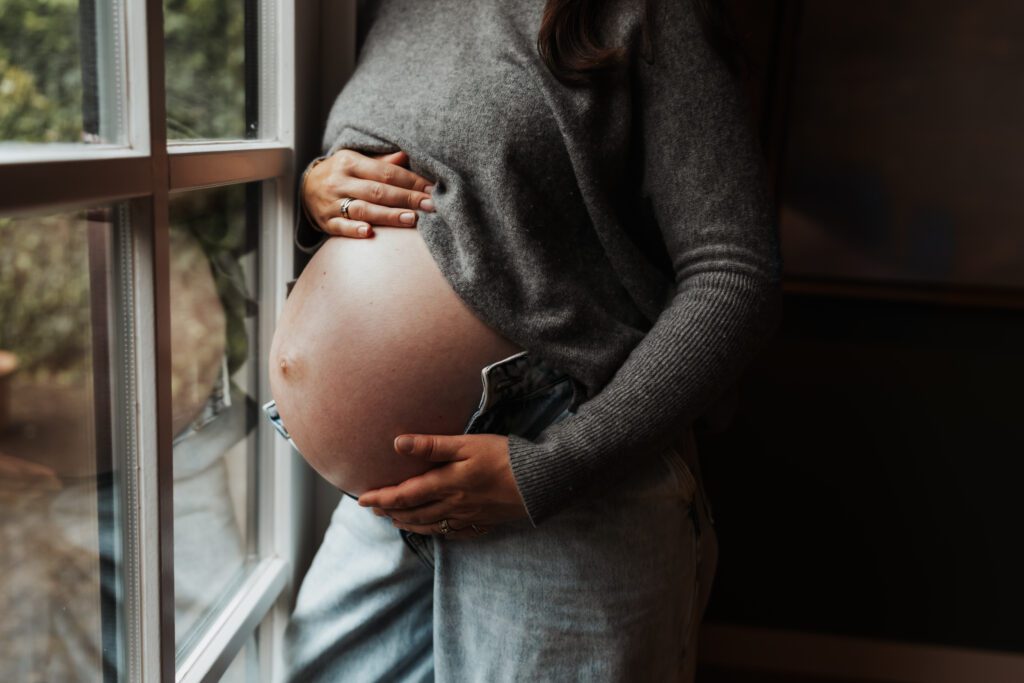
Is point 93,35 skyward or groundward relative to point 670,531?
skyward

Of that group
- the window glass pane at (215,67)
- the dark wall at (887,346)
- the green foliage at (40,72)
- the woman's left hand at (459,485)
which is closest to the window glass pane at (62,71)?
the green foliage at (40,72)

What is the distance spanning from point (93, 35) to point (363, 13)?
478 mm

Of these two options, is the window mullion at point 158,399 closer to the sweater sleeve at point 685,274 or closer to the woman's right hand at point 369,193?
the woman's right hand at point 369,193

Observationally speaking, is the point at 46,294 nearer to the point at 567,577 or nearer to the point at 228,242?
the point at 228,242

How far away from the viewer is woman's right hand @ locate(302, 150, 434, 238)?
33.3 inches

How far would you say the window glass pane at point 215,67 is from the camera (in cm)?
79

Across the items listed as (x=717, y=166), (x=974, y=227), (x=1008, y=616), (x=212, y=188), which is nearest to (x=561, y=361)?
(x=717, y=166)

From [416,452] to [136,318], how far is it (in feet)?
0.86

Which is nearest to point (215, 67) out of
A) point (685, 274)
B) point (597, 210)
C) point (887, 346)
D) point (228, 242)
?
point (228, 242)

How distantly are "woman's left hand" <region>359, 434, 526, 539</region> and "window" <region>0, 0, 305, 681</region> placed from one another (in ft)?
0.68

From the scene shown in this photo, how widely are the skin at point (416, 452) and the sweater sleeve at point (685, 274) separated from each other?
3 centimetres

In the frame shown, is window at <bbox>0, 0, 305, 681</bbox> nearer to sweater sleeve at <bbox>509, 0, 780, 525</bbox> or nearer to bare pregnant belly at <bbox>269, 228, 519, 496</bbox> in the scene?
bare pregnant belly at <bbox>269, 228, 519, 496</bbox>

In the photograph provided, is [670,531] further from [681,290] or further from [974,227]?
[974,227]

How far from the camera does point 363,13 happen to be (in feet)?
3.51
